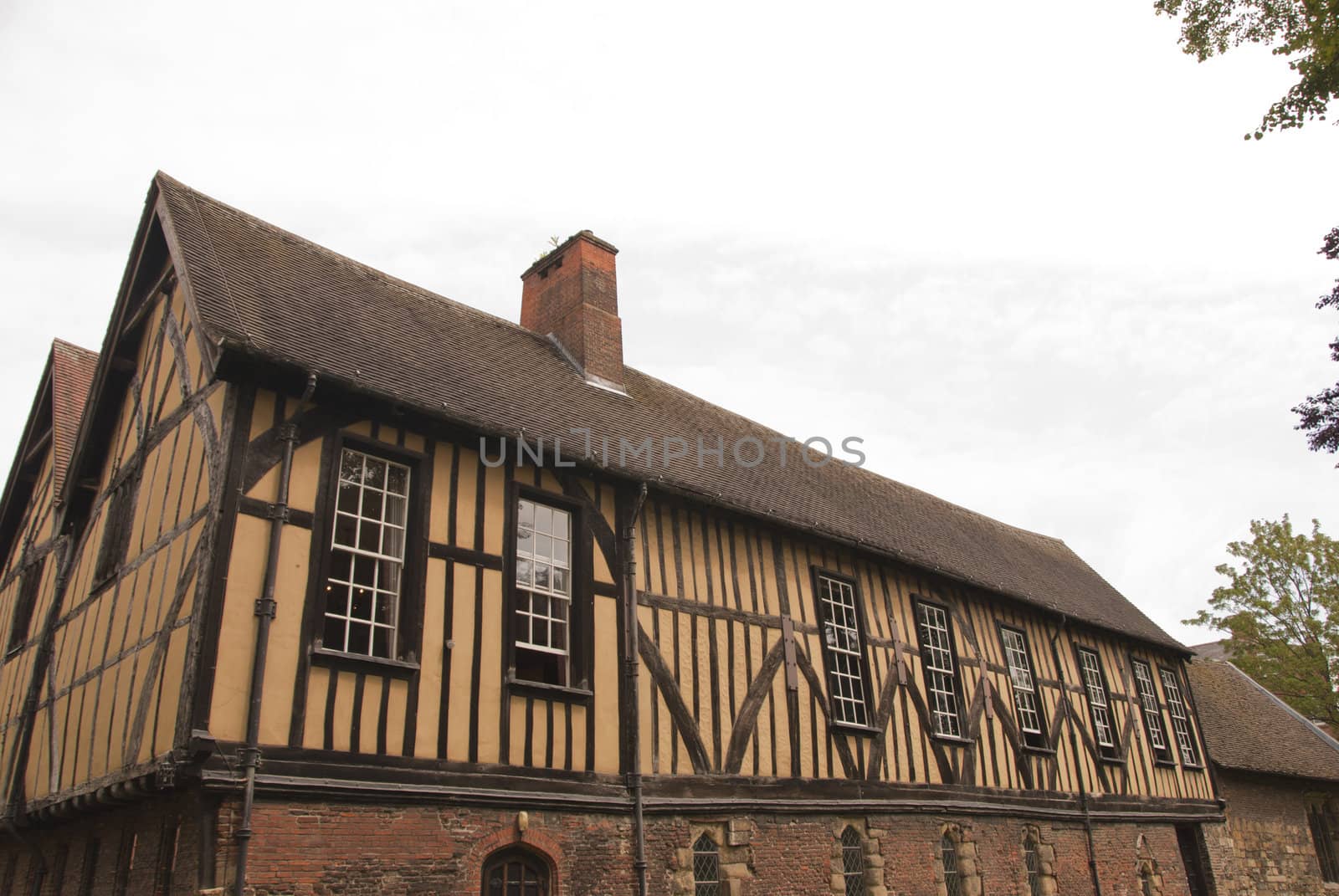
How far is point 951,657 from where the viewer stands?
46.6 ft

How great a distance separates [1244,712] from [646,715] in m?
17.8

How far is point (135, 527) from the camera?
380 inches

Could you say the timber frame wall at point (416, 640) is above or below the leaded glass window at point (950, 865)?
above

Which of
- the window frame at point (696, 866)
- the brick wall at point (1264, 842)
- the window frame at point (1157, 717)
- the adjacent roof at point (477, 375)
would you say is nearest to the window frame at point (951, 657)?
the adjacent roof at point (477, 375)

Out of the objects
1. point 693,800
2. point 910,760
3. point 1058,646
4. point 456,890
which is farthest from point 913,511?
point 456,890

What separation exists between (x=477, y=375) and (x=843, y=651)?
5449 mm

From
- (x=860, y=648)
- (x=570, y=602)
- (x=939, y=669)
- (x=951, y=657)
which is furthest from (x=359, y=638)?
(x=951, y=657)

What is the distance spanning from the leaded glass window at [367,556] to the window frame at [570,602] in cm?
103

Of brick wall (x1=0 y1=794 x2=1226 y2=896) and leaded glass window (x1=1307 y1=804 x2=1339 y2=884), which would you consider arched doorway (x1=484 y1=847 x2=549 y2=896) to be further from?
leaded glass window (x1=1307 y1=804 x2=1339 y2=884)

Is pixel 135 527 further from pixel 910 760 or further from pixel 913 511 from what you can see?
pixel 913 511

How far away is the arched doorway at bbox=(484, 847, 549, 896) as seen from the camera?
8375 millimetres

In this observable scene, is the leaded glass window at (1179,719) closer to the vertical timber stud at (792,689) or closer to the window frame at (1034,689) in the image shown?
the window frame at (1034,689)

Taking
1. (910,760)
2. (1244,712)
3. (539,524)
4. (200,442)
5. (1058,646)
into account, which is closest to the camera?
(200,442)

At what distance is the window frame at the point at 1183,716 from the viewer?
1835cm
